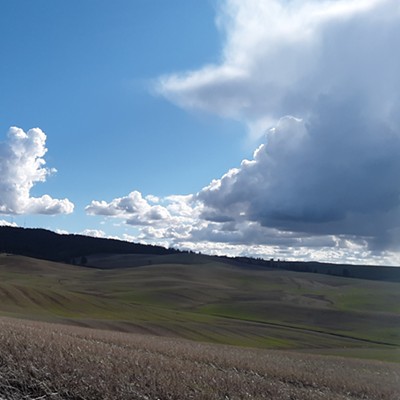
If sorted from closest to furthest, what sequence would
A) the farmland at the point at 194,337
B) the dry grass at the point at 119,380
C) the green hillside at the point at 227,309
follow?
the dry grass at the point at 119,380
the farmland at the point at 194,337
the green hillside at the point at 227,309

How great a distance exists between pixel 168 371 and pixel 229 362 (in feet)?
14.7

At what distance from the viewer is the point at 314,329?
72.2 metres

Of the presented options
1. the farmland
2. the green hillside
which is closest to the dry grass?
the farmland

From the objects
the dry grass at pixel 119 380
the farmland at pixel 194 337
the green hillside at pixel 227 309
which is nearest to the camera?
the dry grass at pixel 119 380

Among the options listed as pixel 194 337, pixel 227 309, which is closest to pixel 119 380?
pixel 194 337

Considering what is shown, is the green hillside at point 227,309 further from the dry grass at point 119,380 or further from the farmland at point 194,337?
the dry grass at point 119,380

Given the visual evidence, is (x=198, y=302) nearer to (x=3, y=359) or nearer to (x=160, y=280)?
(x=160, y=280)

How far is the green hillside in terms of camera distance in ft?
178

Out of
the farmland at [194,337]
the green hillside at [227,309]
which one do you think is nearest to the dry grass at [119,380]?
the farmland at [194,337]

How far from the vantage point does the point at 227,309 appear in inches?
3575

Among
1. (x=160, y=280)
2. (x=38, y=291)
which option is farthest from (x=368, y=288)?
(x=38, y=291)

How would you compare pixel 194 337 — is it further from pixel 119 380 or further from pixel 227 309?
pixel 119 380

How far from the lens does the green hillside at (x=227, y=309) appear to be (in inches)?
2137

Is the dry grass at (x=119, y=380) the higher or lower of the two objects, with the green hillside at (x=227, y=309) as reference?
higher
